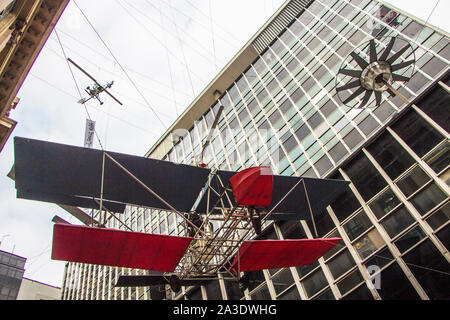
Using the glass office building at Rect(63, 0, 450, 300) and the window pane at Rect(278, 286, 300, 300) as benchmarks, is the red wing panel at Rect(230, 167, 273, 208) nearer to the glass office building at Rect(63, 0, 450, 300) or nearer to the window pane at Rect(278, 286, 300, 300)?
the glass office building at Rect(63, 0, 450, 300)

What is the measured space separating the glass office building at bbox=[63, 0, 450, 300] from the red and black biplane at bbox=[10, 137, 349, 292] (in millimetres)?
2351

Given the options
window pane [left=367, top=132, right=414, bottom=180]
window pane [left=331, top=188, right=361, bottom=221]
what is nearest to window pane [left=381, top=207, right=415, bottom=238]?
window pane [left=331, top=188, right=361, bottom=221]

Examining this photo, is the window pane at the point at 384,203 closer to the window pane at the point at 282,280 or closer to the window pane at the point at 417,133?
the window pane at the point at 417,133

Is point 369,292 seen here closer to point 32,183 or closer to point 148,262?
point 148,262

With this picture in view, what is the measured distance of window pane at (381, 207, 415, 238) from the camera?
480 inches

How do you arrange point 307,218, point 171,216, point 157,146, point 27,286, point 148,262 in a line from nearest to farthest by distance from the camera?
point 148,262, point 307,218, point 171,216, point 157,146, point 27,286

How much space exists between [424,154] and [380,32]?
35.6ft

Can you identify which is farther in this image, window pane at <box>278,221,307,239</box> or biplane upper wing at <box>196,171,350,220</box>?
window pane at <box>278,221,307,239</box>

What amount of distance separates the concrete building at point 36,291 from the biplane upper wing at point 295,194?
63.7 metres

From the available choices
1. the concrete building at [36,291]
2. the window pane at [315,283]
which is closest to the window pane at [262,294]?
the window pane at [315,283]
